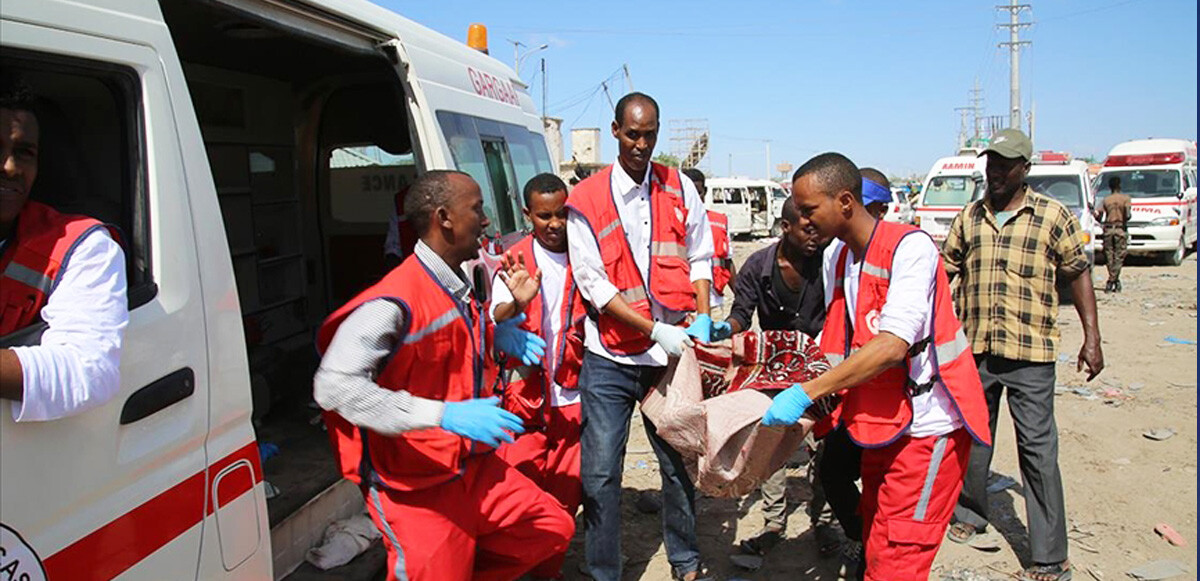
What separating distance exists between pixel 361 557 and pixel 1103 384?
640 centimetres

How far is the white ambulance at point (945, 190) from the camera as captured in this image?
13828mm

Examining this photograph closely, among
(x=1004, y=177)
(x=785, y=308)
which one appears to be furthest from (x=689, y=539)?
(x=1004, y=177)

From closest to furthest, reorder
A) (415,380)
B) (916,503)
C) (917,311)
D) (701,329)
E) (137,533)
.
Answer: (137,533) < (415,380) < (917,311) < (916,503) < (701,329)

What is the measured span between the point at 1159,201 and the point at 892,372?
51.7ft

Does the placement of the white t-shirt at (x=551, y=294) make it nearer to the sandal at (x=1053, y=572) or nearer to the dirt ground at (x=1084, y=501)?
the dirt ground at (x=1084, y=501)

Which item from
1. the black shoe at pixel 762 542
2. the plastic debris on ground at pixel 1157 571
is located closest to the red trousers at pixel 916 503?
the black shoe at pixel 762 542

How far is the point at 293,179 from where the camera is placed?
5.85 metres

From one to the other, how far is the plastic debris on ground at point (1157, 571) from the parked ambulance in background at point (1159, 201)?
13.9m

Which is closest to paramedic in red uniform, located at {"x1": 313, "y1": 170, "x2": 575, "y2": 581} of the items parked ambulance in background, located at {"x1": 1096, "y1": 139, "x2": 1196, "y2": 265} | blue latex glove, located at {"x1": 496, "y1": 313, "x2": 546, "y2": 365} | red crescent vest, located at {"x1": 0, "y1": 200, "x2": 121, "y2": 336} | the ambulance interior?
blue latex glove, located at {"x1": 496, "y1": 313, "x2": 546, "y2": 365}

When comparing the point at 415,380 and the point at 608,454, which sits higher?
the point at 415,380

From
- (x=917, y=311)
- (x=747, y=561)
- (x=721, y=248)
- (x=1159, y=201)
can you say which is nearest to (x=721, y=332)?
(x=917, y=311)

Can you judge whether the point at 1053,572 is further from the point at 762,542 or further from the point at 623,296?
the point at 623,296

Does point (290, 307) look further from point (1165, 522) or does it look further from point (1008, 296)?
point (1165, 522)

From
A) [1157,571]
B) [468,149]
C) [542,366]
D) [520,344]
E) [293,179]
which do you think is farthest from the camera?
[293,179]
